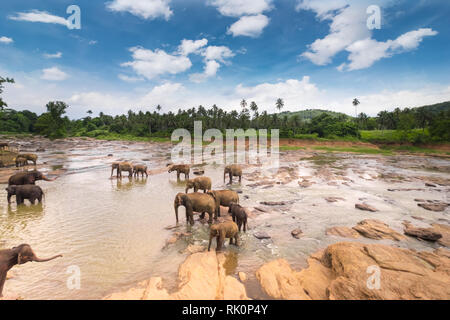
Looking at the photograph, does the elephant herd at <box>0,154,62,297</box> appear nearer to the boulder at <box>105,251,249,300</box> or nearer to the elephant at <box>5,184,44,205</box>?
the elephant at <box>5,184,44,205</box>

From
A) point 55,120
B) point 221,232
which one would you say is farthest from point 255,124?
point 221,232

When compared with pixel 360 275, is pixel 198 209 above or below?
above

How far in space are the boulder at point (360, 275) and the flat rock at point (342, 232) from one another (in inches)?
83.6

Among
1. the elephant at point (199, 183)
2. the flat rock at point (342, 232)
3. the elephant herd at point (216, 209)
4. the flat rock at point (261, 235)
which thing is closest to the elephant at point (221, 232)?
the elephant herd at point (216, 209)

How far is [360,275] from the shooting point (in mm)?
5809

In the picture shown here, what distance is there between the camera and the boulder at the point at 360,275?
5.17 meters

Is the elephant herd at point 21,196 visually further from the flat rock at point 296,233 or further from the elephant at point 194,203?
the flat rock at point 296,233

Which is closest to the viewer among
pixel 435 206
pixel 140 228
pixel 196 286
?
pixel 196 286

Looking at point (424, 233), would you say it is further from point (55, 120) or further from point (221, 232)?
point (55, 120)

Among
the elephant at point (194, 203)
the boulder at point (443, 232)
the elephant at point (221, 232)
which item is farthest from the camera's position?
the elephant at point (194, 203)

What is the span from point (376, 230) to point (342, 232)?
1647 millimetres

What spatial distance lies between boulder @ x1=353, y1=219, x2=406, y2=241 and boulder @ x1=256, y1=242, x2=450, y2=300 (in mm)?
1552

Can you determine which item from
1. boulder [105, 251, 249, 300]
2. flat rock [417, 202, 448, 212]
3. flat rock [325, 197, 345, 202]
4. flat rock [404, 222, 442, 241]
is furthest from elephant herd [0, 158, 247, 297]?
flat rock [417, 202, 448, 212]

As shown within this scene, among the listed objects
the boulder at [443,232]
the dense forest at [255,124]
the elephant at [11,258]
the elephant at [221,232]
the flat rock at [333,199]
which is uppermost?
the dense forest at [255,124]
